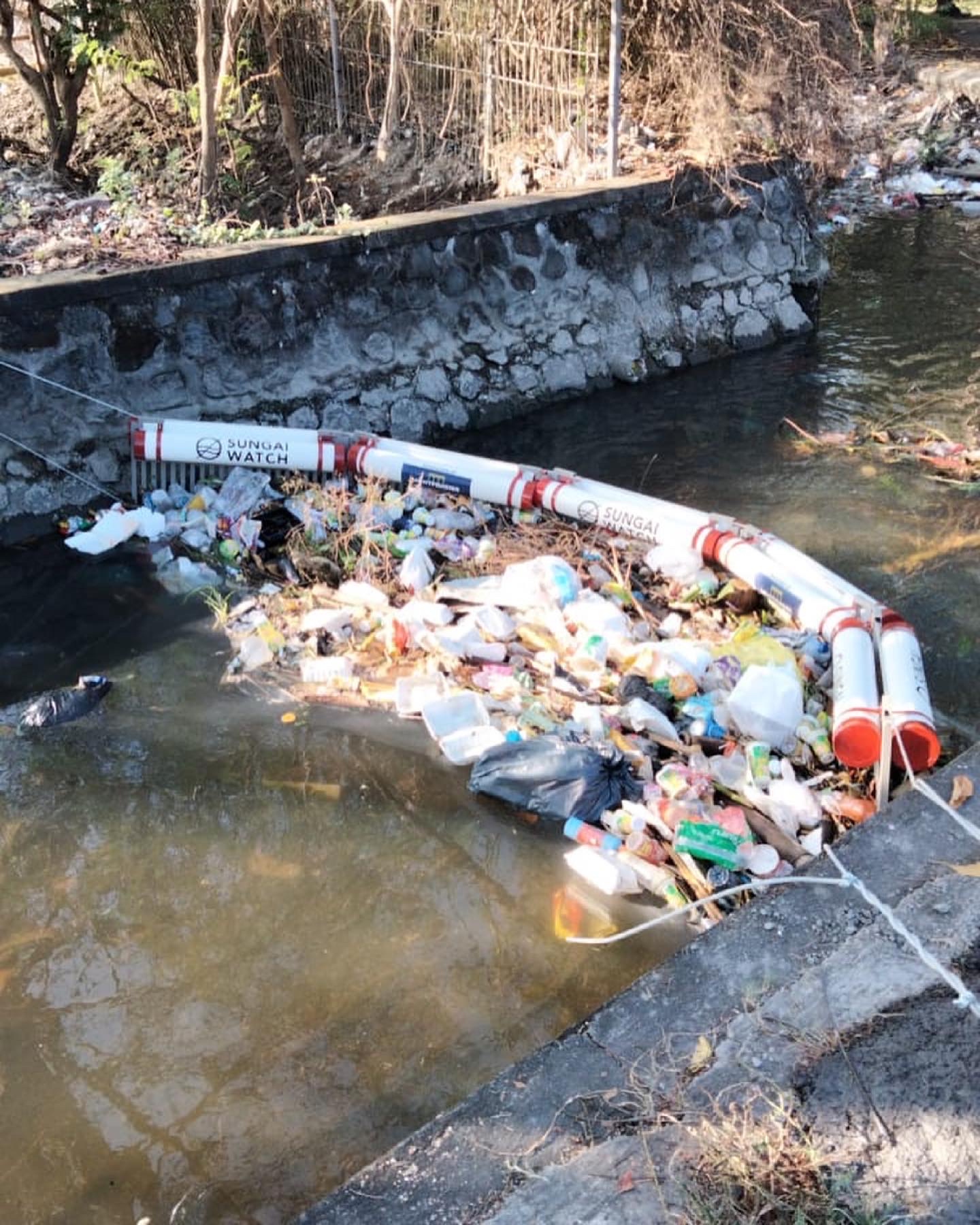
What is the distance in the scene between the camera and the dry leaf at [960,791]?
3.17 m

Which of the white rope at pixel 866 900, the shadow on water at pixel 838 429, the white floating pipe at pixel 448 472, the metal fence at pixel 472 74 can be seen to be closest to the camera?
the white rope at pixel 866 900

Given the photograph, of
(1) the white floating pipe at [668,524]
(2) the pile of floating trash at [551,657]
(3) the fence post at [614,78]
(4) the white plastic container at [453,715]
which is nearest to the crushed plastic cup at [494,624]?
(2) the pile of floating trash at [551,657]

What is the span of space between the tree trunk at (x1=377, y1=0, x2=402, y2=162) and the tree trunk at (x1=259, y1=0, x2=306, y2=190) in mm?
623

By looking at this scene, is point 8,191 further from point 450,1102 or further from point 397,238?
point 450,1102

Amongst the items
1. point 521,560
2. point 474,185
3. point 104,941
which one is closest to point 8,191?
point 474,185

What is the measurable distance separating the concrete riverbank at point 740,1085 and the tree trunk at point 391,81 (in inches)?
282

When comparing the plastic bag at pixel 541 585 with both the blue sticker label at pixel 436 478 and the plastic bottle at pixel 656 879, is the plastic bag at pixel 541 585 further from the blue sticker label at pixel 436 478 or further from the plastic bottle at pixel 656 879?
the plastic bottle at pixel 656 879

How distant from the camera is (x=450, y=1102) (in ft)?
8.80

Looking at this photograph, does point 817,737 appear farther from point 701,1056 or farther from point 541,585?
point 701,1056

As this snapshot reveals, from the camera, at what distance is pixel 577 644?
14.2ft

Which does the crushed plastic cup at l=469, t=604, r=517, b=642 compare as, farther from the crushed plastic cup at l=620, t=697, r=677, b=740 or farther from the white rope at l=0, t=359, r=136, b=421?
the white rope at l=0, t=359, r=136, b=421

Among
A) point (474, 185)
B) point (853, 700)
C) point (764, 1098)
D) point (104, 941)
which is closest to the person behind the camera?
point (764, 1098)

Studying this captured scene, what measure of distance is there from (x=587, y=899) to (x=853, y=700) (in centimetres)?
116

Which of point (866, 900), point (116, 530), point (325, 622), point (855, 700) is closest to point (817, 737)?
point (855, 700)
